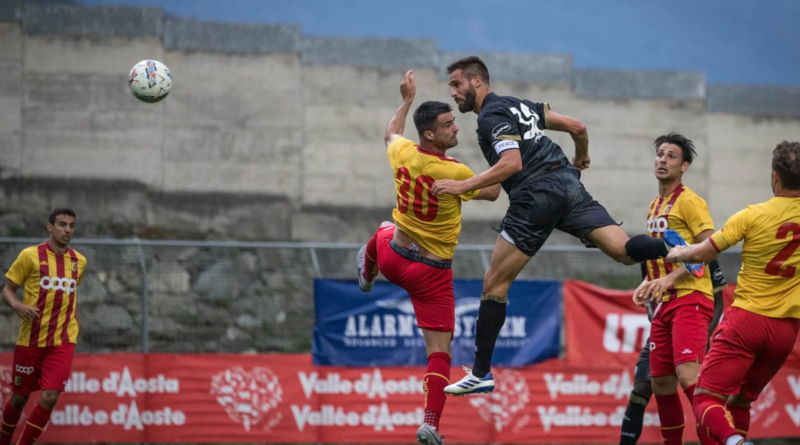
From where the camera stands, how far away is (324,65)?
22953mm

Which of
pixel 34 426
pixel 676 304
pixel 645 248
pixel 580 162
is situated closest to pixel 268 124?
pixel 34 426

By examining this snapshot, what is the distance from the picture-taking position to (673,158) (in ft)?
24.4

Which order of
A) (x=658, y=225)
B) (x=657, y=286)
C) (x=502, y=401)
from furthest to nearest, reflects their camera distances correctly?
(x=502, y=401) → (x=658, y=225) → (x=657, y=286)

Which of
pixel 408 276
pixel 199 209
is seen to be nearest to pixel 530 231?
pixel 408 276

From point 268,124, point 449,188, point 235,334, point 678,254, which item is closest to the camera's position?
point 678,254

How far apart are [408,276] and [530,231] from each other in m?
1.17

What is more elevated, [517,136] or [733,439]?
[517,136]

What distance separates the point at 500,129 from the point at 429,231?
115 centimetres

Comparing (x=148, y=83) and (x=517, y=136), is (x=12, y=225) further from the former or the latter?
(x=517, y=136)

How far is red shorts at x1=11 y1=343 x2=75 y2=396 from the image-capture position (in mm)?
9398

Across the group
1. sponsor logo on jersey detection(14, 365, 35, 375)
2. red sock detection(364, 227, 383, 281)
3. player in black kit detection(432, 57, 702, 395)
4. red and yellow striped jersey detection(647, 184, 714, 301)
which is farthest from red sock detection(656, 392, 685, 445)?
A: sponsor logo on jersey detection(14, 365, 35, 375)

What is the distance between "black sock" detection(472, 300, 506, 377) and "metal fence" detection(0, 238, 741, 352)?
4.93 m

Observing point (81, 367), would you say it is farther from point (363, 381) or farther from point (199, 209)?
point (199, 209)

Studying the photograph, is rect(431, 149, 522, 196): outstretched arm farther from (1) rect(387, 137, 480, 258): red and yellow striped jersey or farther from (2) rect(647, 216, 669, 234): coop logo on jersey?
(2) rect(647, 216, 669, 234): coop logo on jersey
